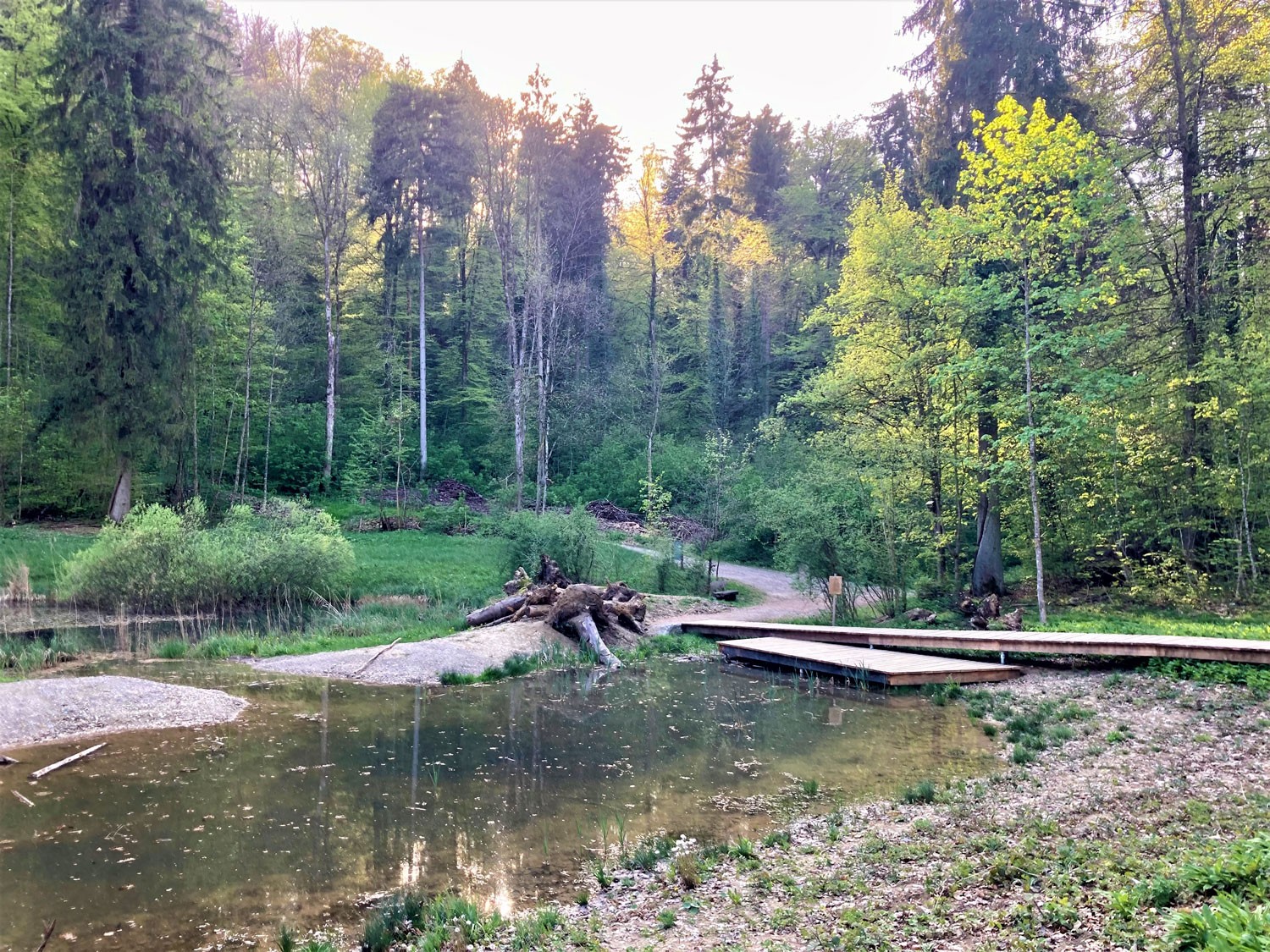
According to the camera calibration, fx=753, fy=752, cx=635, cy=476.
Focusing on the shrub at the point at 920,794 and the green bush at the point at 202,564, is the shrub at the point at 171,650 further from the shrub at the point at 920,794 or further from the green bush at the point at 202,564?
the shrub at the point at 920,794

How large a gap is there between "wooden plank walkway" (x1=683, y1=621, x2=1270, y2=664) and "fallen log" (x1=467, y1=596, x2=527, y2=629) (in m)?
4.13

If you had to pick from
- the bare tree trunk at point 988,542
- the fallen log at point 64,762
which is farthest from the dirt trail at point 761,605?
the fallen log at point 64,762

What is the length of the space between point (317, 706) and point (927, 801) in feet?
26.4

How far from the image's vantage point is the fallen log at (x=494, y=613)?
1602 centimetres

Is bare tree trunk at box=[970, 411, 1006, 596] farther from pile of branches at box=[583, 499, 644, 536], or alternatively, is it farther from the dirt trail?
pile of branches at box=[583, 499, 644, 536]

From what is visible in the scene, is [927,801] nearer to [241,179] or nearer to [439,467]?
[439,467]

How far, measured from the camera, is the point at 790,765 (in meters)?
8.20

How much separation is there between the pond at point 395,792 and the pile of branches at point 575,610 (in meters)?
3.56

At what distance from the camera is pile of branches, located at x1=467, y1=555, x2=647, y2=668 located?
15289 millimetres

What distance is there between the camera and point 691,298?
129 feet

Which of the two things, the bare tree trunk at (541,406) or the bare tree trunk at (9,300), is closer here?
the bare tree trunk at (9,300)

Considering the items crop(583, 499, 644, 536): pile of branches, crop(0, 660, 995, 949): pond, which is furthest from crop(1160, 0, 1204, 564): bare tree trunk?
crop(583, 499, 644, 536): pile of branches

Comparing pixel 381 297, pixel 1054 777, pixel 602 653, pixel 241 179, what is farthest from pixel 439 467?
pixel 1054 777

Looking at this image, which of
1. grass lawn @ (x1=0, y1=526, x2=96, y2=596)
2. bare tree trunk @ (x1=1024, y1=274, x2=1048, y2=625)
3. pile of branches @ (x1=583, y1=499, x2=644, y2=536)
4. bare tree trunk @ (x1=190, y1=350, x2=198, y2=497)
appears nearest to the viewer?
bare tree trunk @ (x1=1024, y1=274, x2=1048, y2=625)
